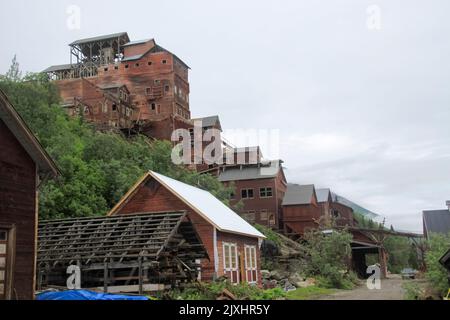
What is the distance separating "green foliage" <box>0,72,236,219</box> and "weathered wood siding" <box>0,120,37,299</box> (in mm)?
14632

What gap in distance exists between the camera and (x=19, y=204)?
1541 centimetres

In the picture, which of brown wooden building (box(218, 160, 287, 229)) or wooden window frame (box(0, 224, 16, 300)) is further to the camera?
brown wooden building (box(218, 160, 287, 229))

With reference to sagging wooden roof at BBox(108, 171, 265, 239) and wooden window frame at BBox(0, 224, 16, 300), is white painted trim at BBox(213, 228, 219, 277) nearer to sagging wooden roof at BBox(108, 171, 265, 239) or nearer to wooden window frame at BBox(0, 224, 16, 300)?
sagging wooden roof at BBox(108, 171, 265, 239)

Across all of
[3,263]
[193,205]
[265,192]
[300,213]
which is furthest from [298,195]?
[3,263]

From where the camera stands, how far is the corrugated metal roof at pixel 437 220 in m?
65.4

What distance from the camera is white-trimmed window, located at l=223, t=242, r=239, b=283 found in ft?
92.7

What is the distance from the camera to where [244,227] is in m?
32.8

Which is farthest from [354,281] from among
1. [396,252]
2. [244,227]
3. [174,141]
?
[396,252]

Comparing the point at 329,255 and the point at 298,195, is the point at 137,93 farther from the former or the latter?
the point at 329,255

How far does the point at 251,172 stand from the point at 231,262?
34015mm

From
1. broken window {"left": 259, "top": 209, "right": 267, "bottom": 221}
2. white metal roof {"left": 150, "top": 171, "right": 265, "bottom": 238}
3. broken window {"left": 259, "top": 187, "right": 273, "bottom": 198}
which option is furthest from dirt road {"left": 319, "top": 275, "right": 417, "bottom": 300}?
broken window {"left": 259, "top": 187, "right": 273, "bottom": 198}

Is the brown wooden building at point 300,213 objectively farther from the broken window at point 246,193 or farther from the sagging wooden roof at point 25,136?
the sagging wooden roof at point 25,136

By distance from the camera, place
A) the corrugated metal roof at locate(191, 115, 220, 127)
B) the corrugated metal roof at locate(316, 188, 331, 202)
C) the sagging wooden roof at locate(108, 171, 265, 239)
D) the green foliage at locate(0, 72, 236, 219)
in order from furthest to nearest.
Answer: the corrugated metal roof at locate(191, 115, 220, 127)
the corrugated metal roof at locate(316, 188, 331, 202)
the green foliage at locate(0, 72, 236, 219)
the sagging wooden roof at locate(108, 171, 265, 239)

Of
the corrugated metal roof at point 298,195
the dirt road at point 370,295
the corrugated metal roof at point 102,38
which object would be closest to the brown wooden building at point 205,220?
the dirt road at point 370,295
